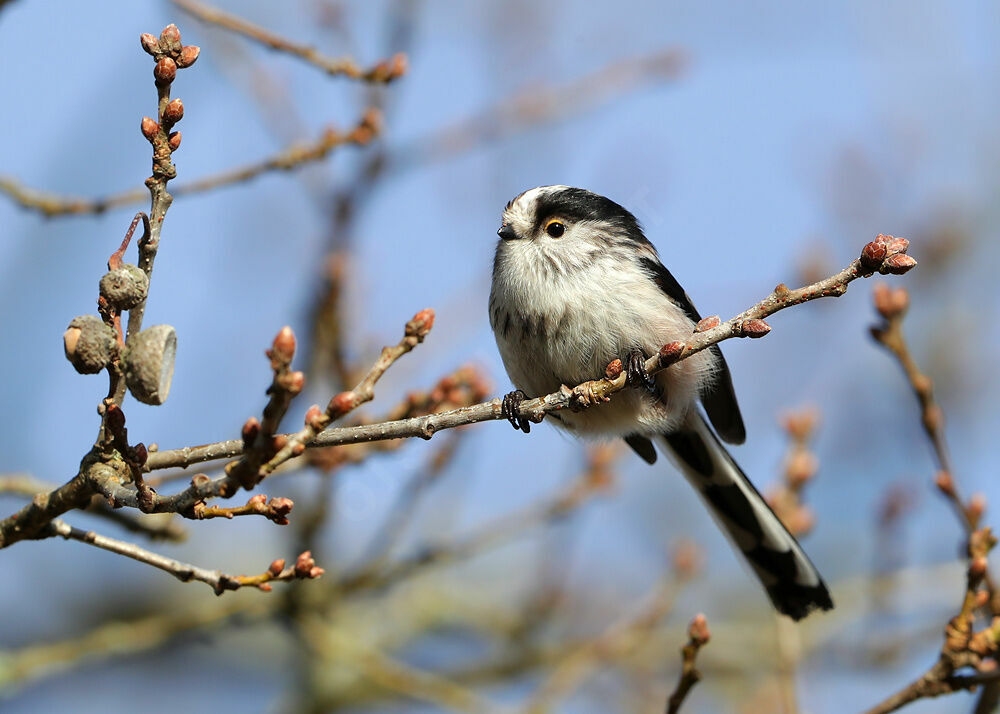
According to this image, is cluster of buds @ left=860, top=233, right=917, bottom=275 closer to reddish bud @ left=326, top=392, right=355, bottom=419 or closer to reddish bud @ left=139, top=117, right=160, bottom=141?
reddish bud @ left=326, top=392, right=355, bottom=419

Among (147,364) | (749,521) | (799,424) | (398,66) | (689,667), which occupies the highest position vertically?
(398,66)

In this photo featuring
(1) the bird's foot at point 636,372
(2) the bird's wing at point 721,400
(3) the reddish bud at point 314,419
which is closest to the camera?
(3) the reddish bud at point 314,419

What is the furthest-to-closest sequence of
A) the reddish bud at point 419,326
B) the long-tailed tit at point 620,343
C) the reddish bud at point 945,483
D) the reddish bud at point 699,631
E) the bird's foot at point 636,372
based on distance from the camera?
the long-tailed tit at point 620,343
the reddish bud at point 945,483
the reddish bud at point 699,631
the bird's foot at point 636,372
the reddish bud at point 419,326

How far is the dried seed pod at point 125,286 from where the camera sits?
1688 millimetres

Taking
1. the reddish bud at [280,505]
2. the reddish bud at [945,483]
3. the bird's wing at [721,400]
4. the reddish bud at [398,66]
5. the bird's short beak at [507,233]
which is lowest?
the reddish bud at [280,505]

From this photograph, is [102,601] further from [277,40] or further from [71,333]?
[71,333]

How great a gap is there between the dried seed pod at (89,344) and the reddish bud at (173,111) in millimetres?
374

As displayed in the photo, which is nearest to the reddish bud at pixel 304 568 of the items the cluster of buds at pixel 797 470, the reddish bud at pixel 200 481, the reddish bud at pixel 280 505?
the reddish bud at pixel 280 505

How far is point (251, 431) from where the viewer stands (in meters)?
1.56

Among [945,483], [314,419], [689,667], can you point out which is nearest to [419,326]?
[314,419]

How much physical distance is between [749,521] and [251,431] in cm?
231

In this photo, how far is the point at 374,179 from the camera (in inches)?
148

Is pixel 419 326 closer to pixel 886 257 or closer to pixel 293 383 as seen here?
pixel 293 383

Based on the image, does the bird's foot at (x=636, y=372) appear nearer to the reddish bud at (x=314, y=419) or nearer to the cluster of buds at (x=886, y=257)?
the cluster of buds at (x=886, y=257)
